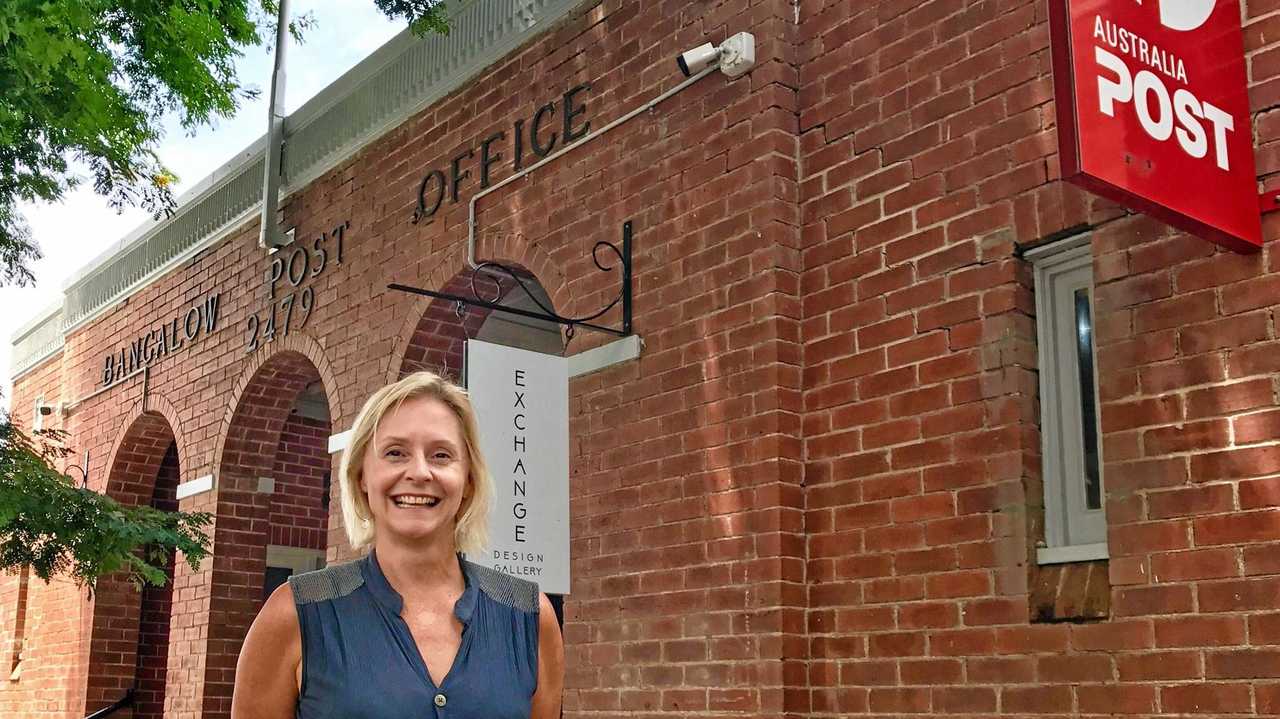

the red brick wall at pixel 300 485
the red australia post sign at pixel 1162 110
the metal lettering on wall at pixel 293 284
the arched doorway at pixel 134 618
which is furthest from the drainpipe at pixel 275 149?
the red australia post sign at pixel 1162 110

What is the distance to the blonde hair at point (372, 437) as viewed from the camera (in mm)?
2271

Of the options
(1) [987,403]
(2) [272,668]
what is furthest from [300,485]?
(2) [272,668]

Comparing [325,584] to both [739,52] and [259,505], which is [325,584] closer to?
[739,52]

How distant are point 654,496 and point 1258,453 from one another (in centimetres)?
273

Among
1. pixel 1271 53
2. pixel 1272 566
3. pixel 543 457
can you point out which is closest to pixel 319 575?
pixel 1272 566

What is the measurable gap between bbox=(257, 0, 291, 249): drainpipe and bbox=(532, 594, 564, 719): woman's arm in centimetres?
765

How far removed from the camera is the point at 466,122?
7.94 meters

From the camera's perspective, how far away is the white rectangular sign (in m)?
5.91

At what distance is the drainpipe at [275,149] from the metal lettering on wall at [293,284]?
0.15 m

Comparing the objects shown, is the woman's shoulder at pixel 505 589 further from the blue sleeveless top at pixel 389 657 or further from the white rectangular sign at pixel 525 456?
the white rectangular sign at pixel 525 456

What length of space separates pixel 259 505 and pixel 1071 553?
714 cm

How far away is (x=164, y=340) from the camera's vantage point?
11305mm

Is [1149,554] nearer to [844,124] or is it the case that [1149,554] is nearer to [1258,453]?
[1258,453]

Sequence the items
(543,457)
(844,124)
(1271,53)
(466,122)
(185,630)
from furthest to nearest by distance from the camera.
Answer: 1. (185,630)
2. (466,122)
3. (543,457)
4. (844,124)
5. (1271,53)
